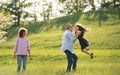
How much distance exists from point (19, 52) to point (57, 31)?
62.4m

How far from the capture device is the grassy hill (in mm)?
59688

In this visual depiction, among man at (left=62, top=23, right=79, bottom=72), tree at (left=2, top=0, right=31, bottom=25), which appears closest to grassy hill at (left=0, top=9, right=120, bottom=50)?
tree at (left=2, top=0, right=31, bottom=25)

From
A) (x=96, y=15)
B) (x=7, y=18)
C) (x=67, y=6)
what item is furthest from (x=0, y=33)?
(x=67, y=6)

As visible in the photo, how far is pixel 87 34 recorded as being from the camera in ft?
235

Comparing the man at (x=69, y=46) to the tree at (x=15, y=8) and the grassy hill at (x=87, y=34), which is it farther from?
the tree at (x=15, y=8)

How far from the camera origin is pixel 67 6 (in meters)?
114

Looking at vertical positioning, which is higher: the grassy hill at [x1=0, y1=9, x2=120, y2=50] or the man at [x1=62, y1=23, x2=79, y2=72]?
the man at [x1=62, y1=23, x2=79, y2=72]

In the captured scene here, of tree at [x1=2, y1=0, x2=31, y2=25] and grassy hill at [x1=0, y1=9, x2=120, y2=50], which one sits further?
tree at [x1=2, y1=0, x2=31, y2=25]

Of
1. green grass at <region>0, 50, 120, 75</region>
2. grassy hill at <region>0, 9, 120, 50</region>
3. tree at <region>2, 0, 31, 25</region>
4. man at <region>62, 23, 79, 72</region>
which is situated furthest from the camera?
tree at <region>2, 0, 31, 25</region>

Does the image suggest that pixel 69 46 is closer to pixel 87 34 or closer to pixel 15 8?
pixel 87 34

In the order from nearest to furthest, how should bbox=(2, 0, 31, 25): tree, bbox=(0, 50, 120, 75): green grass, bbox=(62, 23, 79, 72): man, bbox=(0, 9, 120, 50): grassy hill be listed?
bbox=(0, 50, 120, 75): green grass < bbox=(62, 23, 79, 72): man < bbox=(0, 9, 120, 50): grassy hill < bbox=(2, 0, 31, 25): tree

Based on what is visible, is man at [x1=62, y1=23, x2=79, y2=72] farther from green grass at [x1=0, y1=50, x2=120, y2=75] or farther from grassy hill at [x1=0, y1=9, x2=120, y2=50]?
grassy hill at [x1=0, y1=9, x2=120, y2=50]

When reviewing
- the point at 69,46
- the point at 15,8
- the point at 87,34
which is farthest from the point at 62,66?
the point at 15,8

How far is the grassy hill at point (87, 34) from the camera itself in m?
59.7
